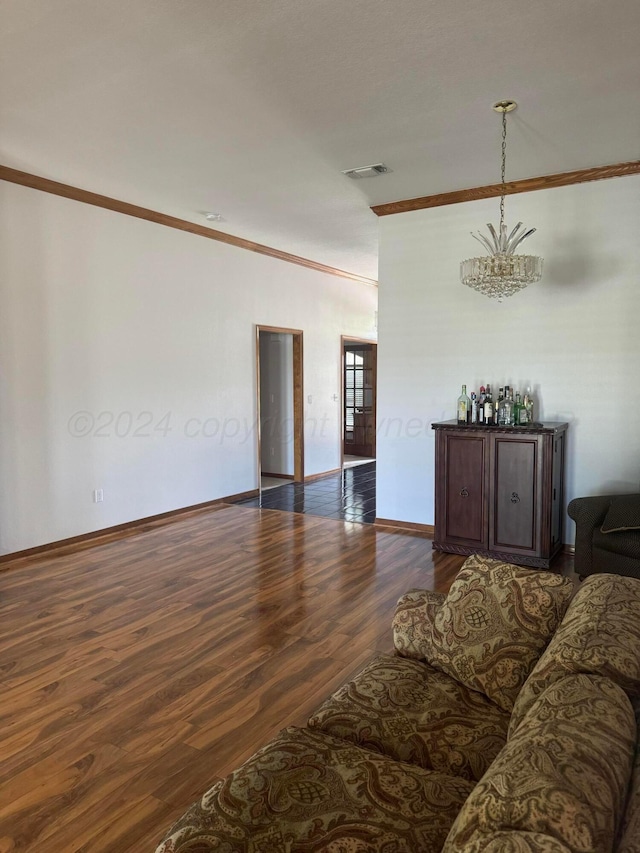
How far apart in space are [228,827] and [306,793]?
190 mm

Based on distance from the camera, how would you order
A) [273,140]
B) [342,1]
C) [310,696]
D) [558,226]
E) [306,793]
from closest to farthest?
[306,793] → [342,1] → [310,696] → [273,140] → [558,226]

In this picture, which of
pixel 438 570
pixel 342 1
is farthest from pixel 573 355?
pixel 342 1

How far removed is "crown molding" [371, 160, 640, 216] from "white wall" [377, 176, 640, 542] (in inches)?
2.2

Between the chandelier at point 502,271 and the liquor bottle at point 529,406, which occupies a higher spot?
the chandelier at point 502,271

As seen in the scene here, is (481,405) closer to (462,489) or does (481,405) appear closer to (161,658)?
(462,489)

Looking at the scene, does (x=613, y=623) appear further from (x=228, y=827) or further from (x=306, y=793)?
(x=228, y=827)

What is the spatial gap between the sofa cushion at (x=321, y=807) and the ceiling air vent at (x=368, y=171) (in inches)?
162

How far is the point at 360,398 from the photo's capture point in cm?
1061

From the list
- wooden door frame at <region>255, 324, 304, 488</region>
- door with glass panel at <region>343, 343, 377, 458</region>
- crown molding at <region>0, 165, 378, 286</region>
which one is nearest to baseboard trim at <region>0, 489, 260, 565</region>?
wooden door frame at <region>255, 324, 304, 488</region>

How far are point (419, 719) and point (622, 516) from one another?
2735mm

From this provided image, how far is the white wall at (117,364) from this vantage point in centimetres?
469

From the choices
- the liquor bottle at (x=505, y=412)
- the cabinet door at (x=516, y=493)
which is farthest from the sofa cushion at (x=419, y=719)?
the liquor bottle at (x=505, y=412)

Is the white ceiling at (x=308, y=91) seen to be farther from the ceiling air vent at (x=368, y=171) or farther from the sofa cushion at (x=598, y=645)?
the sofa cushion at (x=598, y=645)

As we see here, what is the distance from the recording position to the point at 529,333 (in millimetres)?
5012
